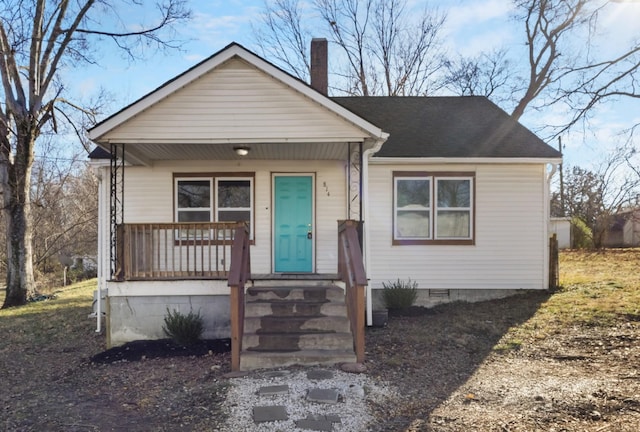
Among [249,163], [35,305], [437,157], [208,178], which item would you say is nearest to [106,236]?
[208,178]

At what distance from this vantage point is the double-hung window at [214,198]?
9852 mm

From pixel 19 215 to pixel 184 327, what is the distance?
966 centimetres

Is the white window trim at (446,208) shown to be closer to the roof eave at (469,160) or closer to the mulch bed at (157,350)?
the roof eave at (469,160)

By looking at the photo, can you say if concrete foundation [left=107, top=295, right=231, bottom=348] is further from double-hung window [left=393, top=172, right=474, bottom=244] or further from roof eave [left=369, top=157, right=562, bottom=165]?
roof eave [left=369, top=157, right=562, bottom=165]

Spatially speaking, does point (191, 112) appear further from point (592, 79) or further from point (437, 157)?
point (592, 79)

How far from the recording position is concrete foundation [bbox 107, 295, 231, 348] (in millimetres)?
7406

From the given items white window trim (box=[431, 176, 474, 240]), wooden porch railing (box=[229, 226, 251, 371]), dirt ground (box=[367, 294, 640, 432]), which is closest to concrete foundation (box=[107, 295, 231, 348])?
wooden porch railing (box=[229, 226, 251, 371])

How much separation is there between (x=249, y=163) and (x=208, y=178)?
3.18ft

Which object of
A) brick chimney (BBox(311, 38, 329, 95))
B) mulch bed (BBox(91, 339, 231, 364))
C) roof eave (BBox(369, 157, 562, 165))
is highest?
brick chimney (BBox(311, 38, 329, 95))

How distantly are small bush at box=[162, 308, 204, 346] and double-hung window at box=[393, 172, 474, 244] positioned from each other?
4763mm

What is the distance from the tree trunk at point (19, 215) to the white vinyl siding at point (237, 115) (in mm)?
8250

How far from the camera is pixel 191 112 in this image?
7.52 metres

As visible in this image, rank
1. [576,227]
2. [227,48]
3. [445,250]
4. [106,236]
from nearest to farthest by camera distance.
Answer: [227,48] < [106,236] < [445,250] < [576,227]

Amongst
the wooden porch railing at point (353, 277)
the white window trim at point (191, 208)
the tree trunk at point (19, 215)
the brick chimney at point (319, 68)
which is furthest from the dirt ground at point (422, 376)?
the brick chimney at point (319, 68)
